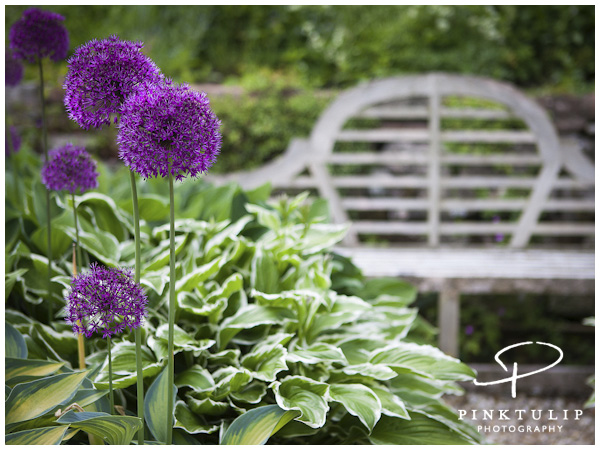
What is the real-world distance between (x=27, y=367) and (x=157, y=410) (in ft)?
1.08

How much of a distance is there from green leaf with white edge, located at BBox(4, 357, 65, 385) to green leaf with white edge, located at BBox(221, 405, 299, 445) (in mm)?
418

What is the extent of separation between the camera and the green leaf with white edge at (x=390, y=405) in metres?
1.34

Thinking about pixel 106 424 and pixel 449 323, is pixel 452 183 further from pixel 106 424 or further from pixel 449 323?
pixel 106 424

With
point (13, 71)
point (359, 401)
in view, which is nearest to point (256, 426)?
point (359, 401)

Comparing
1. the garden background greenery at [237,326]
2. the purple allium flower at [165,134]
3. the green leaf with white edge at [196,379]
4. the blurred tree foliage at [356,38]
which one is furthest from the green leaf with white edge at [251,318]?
the blurred tree foliage at [356,38]

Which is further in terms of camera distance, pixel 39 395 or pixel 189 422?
pixel 189 422

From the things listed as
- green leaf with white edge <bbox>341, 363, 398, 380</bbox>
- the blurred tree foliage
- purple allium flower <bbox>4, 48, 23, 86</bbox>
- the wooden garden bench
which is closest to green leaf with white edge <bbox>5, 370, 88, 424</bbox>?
green leaf with white edge <bbox>341, 363, 398, 380</bbox>

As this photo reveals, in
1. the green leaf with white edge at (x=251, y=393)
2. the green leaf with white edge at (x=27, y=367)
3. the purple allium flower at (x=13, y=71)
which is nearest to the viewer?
the green leaf with white edge at (x=27, y=367)

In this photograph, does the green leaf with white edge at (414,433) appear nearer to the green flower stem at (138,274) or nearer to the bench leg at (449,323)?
the green flower stem at (138,274)

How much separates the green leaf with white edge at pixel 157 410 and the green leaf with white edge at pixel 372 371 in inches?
18.4

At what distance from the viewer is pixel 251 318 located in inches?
57.6

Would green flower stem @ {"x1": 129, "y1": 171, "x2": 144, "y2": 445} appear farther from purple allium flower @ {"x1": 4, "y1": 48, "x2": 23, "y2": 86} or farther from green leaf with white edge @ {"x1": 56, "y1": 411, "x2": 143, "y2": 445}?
purple allium flower @ {"x1": 4, "y1": 48, "x2": 23, "y2": 86}

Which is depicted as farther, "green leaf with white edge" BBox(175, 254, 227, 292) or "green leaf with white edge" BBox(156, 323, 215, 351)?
"green leaf with white edge" BBox(175, 254, 227, 292)

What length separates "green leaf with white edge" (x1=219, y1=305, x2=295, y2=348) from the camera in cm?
146
